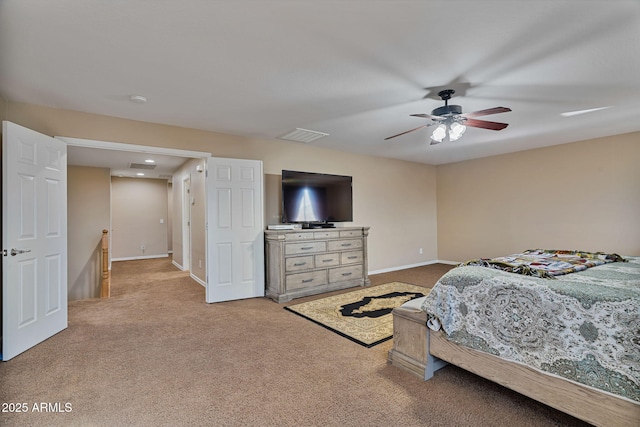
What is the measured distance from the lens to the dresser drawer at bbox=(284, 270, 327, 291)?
426 centimetres

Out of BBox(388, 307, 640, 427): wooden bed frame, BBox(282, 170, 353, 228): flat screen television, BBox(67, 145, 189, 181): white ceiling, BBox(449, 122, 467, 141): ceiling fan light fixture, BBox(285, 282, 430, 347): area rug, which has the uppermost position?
BBox(67, 145, 189, 181): white ceiling

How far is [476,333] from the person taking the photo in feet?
6.27

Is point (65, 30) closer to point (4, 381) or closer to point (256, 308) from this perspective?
point (4, 381)

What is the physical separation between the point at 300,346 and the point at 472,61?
2.81 metres

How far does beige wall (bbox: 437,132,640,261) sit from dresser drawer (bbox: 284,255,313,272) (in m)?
4.07

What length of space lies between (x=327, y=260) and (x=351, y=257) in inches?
19.0

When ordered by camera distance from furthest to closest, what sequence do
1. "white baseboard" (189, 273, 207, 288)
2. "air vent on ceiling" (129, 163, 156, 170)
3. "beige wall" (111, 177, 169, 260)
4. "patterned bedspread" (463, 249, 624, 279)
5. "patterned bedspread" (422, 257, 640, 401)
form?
"beige wall" (111, 177, 169, 260) → "air vent on ceiling" (129, 163, 156, 170) → "white baseboard" (189, 273, 207, 288) → "patterned bedspread" (463, 249, 624, 279) → "patterned bedspread" (422, 257, 640, 401)

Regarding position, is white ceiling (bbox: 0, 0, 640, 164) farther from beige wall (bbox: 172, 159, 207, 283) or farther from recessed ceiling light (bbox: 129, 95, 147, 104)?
beige wall (bbox: 172, 159, 207, 283)

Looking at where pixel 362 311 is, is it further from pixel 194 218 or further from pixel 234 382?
pixel 194 218

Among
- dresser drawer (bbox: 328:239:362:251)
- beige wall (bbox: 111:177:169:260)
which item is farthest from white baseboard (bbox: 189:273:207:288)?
beige wall (bbox: 111:177:169:260)

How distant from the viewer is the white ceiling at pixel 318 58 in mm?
1811

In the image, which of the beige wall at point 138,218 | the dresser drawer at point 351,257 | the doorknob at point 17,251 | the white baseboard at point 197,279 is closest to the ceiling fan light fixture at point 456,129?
the dresser drawer at point 351,257

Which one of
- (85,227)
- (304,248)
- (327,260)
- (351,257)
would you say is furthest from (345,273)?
(85,227)

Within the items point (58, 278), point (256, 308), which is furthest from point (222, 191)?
point (58, 278)
